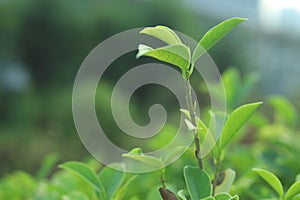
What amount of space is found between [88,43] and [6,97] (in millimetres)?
2009

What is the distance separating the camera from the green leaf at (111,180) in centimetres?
54

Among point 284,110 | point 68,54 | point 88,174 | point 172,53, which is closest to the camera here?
point 172,53

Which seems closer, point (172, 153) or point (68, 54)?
point (172, 153)

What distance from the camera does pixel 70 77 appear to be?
7.43 metres

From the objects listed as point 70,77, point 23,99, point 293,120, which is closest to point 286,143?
point 293,120

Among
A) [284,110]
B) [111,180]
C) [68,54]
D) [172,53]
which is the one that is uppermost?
[172,53]

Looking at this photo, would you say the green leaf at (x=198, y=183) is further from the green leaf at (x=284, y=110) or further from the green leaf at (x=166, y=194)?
the green leaf at (x=284, y=110)

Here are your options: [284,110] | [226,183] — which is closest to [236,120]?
[226,183]

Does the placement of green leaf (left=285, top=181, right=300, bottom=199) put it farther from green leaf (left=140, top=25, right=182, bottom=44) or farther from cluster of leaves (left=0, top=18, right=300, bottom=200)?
Answer: green leaf (left=140, top=25, right=182, bottom=44)

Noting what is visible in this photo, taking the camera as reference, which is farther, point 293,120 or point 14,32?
point 14,32

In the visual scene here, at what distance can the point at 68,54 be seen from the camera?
780cm

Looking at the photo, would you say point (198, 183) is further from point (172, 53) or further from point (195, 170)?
point (172, 53)

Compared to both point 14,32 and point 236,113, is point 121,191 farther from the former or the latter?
point 14,32

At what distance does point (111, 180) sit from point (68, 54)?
7391 mm
